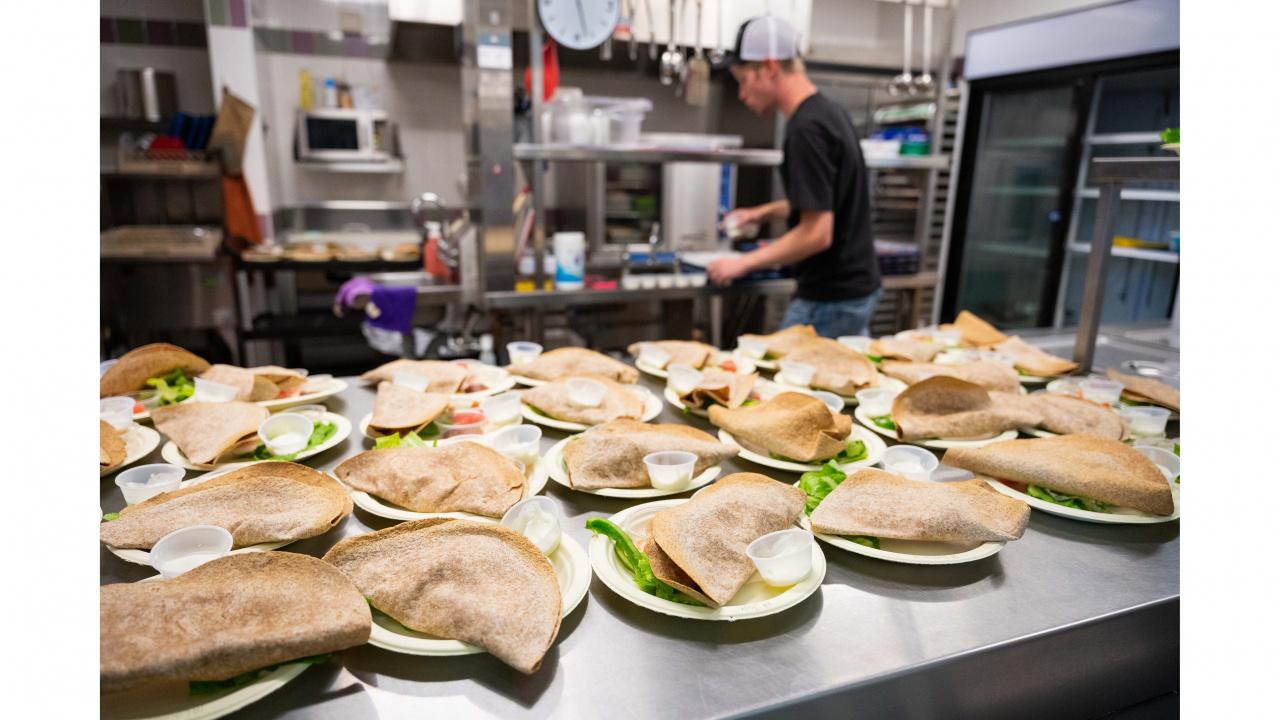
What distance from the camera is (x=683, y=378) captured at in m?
1.66

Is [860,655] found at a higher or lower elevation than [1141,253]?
lower

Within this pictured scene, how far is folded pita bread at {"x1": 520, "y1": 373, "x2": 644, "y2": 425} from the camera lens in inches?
57.9

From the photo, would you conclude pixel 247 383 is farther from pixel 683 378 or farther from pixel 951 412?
pixel 951 412

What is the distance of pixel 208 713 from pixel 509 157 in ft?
8.37

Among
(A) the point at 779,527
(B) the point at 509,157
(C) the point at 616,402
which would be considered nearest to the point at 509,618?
(A) the point at 779,527

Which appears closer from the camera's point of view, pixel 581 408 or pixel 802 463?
pixel 802 463

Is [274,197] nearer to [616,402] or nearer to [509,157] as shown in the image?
[509,157]

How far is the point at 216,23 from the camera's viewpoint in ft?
14.6

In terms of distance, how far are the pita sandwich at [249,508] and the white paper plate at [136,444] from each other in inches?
11.7

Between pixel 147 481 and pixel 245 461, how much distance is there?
16 centimetres

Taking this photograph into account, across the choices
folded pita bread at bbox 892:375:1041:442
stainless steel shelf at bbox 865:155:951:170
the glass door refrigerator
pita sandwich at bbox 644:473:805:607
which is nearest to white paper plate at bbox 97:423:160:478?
pita sandwich at bbox 644:473:805:607

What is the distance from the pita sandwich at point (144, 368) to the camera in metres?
1.55

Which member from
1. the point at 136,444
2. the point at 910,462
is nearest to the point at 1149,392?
the point at 910,462

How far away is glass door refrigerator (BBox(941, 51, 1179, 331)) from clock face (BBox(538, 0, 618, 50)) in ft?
10.8
